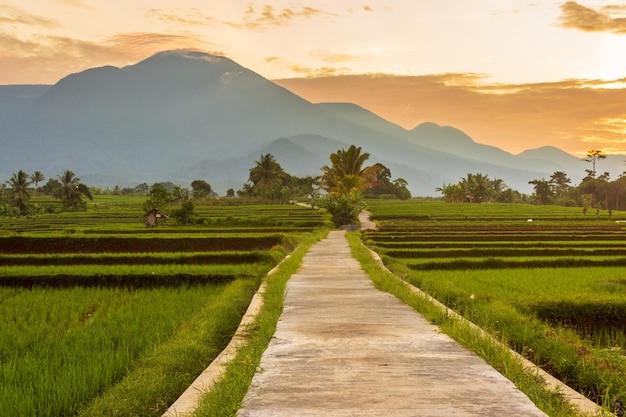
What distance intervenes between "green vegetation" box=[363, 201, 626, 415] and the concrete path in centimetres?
105

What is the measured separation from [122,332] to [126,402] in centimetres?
384

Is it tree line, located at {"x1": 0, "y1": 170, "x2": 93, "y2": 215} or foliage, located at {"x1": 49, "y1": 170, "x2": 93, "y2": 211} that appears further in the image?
foliage, located at {"x1": 49, "y1": 170, "x2": 93, "y2": 211}

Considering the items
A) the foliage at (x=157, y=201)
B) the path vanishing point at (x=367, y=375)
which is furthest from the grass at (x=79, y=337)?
the foliage at (x=157, y=201)

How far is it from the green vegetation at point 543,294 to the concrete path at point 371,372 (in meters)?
1.05

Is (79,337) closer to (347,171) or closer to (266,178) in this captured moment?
(347,171)

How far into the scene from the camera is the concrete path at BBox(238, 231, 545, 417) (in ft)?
14.6

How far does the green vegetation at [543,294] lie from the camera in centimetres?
641

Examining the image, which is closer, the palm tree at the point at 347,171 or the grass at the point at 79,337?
the grass at the point at 79,337

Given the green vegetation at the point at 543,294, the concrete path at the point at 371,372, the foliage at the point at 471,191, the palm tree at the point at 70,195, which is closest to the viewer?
the concrete path at the point at 371,372

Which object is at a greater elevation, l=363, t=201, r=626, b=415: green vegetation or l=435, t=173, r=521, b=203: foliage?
l=435, t=173, r=521, b=203: foliage

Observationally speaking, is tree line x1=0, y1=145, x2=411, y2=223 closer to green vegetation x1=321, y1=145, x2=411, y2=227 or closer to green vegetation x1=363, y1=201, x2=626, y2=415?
green vegetation x1=321, y1=145, x2=411, y2=227

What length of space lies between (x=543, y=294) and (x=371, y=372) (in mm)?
9361

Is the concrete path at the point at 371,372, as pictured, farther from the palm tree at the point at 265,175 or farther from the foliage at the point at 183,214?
the palm tree at the point at 265,175

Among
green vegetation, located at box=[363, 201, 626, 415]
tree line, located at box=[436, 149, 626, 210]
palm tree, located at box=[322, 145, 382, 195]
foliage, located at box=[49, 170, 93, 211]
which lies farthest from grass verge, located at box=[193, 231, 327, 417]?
tree line, located at box=[436, 149, 626, 210]
